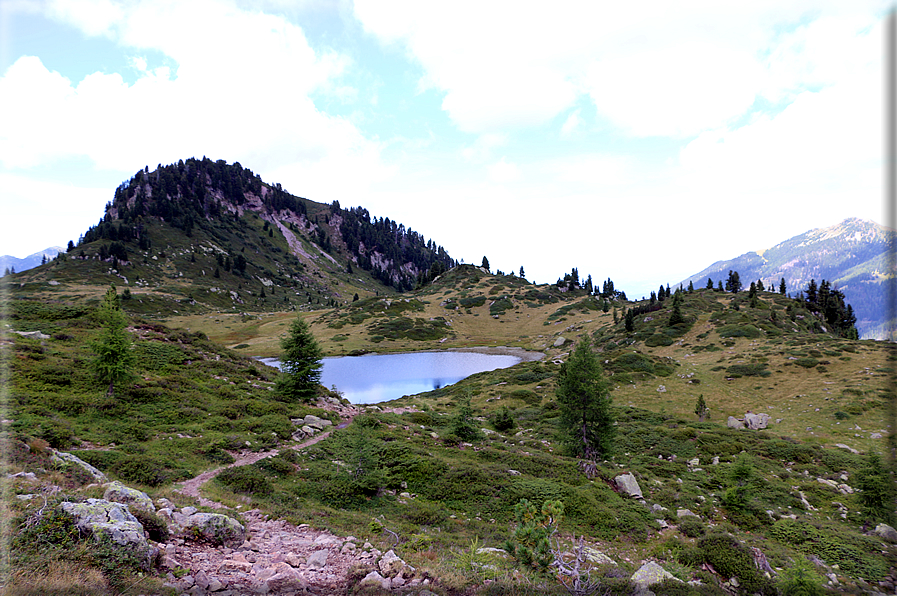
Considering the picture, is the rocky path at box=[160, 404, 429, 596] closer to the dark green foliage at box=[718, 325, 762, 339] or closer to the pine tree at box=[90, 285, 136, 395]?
the pine tree at box=[90, 285, 136, 395]

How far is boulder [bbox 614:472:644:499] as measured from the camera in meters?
17.8

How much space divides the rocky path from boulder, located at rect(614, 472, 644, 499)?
45.4 ft

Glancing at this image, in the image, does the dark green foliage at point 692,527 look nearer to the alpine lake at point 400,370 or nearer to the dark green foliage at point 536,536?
the dark green foliage at point 536,536

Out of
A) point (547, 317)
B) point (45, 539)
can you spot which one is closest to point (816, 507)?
point (45, 539)

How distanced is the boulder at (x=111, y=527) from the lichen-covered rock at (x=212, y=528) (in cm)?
206

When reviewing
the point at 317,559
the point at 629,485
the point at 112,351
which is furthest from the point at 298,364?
the point at 629,485

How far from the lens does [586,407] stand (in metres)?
22.1

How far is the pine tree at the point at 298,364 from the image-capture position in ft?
91.4

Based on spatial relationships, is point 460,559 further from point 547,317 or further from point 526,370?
point 547,317

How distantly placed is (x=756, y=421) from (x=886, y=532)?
18.6 metres

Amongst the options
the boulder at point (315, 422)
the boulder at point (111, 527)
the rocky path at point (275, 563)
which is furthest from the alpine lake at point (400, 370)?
the boulder at point (111, 527)

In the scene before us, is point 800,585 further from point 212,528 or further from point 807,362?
point 807,362

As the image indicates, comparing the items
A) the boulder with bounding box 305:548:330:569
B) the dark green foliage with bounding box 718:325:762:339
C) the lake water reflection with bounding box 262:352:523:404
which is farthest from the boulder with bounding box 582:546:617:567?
the dark green foliage with bounding box 718:325:762:339

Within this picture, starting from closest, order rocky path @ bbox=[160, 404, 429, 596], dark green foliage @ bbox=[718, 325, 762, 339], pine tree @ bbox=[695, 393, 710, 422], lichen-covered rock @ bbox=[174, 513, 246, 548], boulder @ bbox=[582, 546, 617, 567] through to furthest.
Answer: rocky path @ bbox=[160, 404, 429, 596]
lichen-covered rock @ bbox=[174, 513, 246, 548]
boulder @ bbox=[582, 546, 617, 567]
pine tree @ bbox=[695, 393, 710, 422]
dark green foliage @ bbox=[718, 325, 762, 339]
